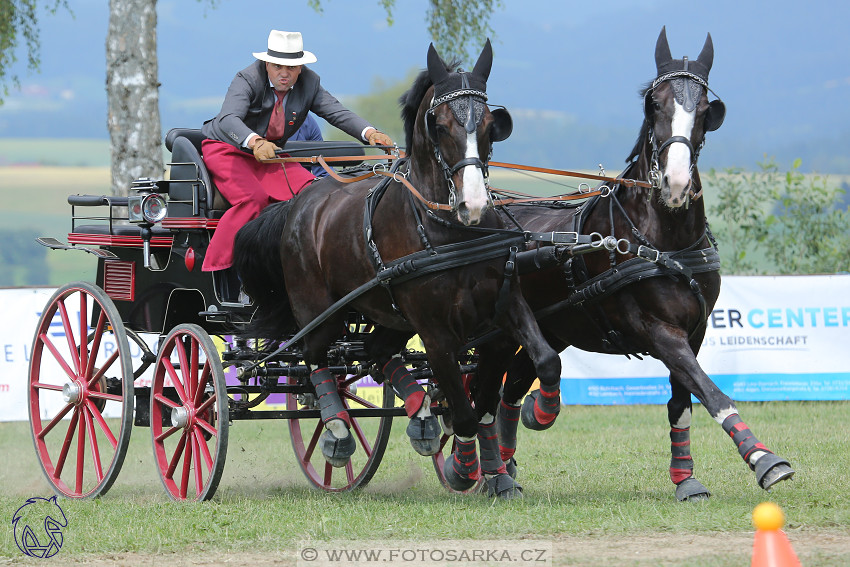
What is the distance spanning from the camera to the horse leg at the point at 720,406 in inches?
183

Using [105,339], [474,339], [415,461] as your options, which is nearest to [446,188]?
[474,339]

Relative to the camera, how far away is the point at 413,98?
209 inches

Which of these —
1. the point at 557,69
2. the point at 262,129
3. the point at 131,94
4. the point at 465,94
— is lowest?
the point at 465,94

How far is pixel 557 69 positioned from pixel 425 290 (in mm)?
51906

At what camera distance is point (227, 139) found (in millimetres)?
6262

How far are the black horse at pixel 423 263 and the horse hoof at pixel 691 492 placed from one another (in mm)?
805

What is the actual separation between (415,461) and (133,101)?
5296mm

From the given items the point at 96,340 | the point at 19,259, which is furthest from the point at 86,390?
the point at 19,259

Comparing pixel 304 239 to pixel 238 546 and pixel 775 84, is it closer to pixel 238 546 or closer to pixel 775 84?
pixel 238 546

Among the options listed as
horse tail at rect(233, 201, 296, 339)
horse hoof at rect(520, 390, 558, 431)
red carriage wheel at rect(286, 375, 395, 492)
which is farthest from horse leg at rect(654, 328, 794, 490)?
horse tail at rect(233, 201, 296, 339)

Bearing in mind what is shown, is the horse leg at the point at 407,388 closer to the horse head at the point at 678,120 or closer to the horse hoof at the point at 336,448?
the horse hoof at the point at 336,448

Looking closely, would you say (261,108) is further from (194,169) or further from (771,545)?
(771,545)

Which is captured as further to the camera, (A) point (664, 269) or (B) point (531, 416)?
(B) point (531, 416)

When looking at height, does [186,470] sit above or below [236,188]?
below
